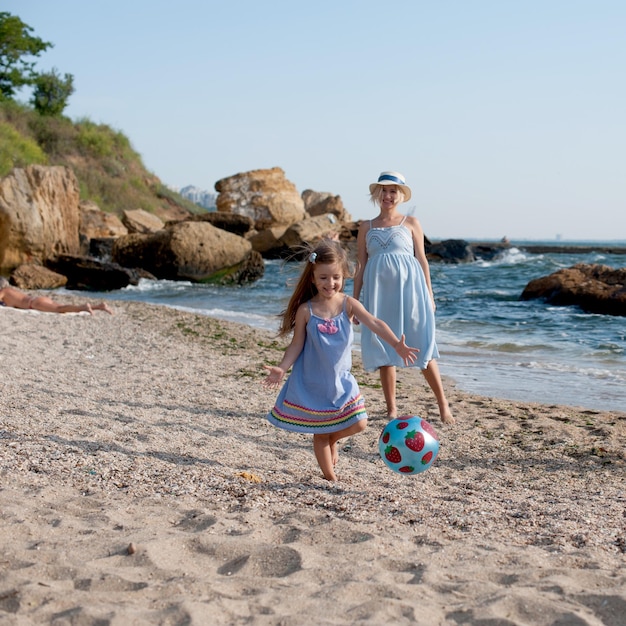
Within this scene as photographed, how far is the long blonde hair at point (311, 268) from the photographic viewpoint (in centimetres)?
437

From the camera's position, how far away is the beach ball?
4.06 metres

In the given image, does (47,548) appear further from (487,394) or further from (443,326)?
(443,326)

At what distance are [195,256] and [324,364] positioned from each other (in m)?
18.9

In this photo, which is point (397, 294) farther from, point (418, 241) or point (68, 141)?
point (68, 141)

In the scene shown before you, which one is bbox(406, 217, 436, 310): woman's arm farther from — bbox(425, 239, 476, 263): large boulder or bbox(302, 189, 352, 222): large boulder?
bbox(302, 189, 352, 222): large boulder

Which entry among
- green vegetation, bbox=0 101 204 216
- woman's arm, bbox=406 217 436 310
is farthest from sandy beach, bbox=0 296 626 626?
green vegetation, bbox=0 101 204 216

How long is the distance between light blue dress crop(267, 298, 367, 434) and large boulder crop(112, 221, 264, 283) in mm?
18727

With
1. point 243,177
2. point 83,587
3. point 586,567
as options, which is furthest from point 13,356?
point 243,177

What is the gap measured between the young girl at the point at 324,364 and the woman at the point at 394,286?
1.31 m

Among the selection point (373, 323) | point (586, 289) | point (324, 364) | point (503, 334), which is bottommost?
point (503, 334)

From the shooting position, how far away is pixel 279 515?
363cm

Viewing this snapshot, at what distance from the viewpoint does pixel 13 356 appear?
24.3ft

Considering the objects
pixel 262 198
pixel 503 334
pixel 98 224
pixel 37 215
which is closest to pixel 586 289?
pixel 503 334

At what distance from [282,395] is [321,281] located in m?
0.67
